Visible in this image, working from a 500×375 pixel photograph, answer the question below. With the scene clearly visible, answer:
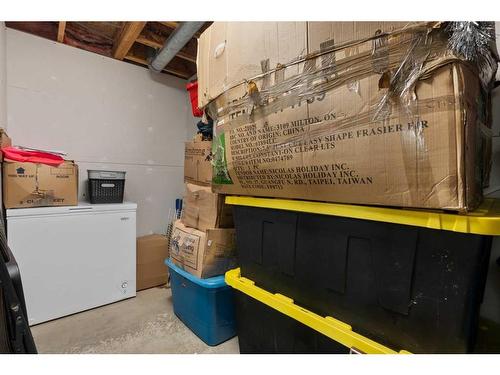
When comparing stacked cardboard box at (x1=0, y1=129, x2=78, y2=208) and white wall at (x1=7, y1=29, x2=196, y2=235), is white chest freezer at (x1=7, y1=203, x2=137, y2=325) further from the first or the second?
white wall at (x1=7, y1=29, x2=196, y2=235)

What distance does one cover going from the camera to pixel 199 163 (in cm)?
167

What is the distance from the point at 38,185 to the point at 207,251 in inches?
53.3

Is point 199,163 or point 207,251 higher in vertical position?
point 199,163

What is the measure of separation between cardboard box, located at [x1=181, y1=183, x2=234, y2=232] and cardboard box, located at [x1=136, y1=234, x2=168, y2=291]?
36.7 inches

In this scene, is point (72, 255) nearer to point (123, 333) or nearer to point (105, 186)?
point (105, 186)

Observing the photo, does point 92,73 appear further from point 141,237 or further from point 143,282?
A: point 143,282

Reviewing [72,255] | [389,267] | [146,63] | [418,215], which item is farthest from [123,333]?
[146,63]

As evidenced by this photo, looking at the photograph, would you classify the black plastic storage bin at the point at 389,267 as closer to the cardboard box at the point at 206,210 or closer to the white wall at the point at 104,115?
the cardboard box at the point at 206,210

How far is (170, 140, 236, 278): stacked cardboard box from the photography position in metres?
1.46

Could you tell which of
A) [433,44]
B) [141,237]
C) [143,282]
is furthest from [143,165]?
[433,44]

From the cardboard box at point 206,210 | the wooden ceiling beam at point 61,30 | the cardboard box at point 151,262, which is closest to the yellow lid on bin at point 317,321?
the cardboard box at point 206,210

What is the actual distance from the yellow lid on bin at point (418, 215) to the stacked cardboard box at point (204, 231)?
631 mm
